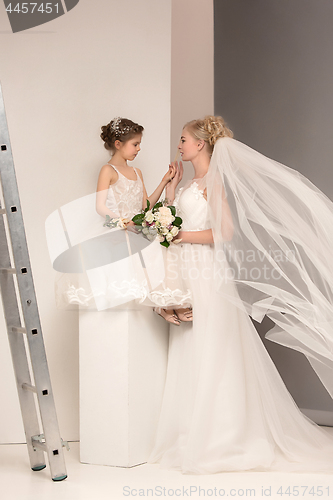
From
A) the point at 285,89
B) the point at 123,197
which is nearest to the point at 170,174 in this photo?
the point at 123,197

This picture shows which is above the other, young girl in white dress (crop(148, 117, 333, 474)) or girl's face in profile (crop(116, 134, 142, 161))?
girl's face in profile (crop(116, 134, 142, 161))

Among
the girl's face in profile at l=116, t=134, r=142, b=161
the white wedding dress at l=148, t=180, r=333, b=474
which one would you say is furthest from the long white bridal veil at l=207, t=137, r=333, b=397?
the girl's face in profile at l=116, t=134, r=142, b=161

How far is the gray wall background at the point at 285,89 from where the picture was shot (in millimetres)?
4191

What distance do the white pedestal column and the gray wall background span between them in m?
1.65

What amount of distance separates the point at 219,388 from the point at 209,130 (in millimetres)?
1517

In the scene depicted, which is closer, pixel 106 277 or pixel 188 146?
pixel 106 277

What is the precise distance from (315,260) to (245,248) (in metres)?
0.37

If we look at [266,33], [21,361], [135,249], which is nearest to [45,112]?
[135,249]

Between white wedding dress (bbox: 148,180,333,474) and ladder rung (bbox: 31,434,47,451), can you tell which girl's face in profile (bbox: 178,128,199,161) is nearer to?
white wedding dress (bbox: 148,180,333,474)

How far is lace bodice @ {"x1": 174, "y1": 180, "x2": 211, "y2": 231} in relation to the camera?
3.15 metres

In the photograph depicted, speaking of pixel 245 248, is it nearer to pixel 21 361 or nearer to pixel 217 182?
pixel 217 182

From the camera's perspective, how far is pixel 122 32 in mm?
3820

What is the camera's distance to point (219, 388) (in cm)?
296

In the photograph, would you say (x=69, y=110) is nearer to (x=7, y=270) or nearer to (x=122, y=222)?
(x=122, y=222)
